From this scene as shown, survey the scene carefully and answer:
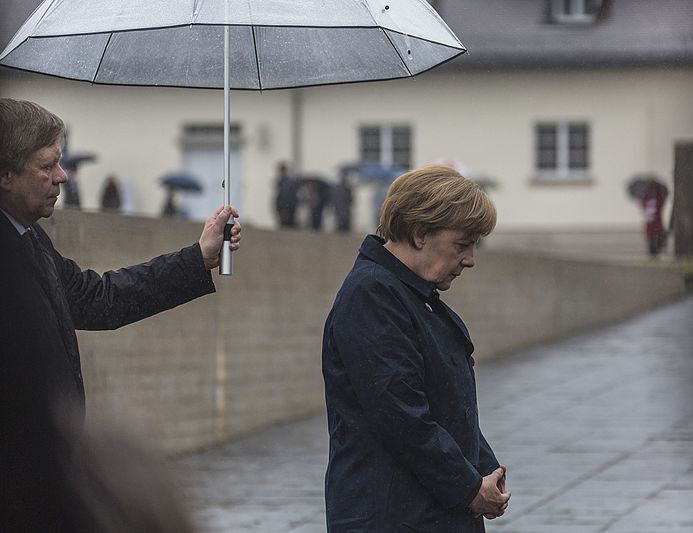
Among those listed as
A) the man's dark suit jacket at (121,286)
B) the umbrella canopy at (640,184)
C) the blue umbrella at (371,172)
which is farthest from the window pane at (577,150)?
the man's dark suit jacket at (121,286)

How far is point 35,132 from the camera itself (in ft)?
10.8

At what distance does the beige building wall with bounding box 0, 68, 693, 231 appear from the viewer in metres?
36.4

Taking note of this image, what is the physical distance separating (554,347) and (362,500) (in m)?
12.6

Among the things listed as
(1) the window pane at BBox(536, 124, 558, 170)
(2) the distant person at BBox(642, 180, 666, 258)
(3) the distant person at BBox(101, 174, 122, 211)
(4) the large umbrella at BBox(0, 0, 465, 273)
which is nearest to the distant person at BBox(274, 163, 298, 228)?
(3) the distant person at BBox(101, 174, 122, 211)

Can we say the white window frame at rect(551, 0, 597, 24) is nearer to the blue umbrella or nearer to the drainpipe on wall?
the drainpipe on wall

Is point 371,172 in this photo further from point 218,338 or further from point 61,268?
point 61,268

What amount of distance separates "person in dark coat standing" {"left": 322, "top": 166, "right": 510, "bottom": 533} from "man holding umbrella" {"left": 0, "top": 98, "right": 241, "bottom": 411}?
493 millimetres

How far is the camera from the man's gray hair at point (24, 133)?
3229 mm

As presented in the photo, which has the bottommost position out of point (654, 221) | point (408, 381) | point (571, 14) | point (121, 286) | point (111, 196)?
point (654, 221)

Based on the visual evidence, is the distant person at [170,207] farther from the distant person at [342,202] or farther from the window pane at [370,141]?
the window pane at [370,141]

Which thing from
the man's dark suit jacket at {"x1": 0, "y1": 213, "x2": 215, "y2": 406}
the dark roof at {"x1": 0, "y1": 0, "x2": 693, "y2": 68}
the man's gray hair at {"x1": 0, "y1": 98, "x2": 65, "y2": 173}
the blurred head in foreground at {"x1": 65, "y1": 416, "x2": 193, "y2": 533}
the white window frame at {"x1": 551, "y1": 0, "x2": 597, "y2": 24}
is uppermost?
the white window frame at {"x1": 551, "y1": 0, "x2": 597, "y2": 24}

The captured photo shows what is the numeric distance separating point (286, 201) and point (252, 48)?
24.8m

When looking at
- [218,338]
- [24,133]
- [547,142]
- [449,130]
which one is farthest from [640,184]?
[24,133]

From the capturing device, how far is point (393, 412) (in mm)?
3287
